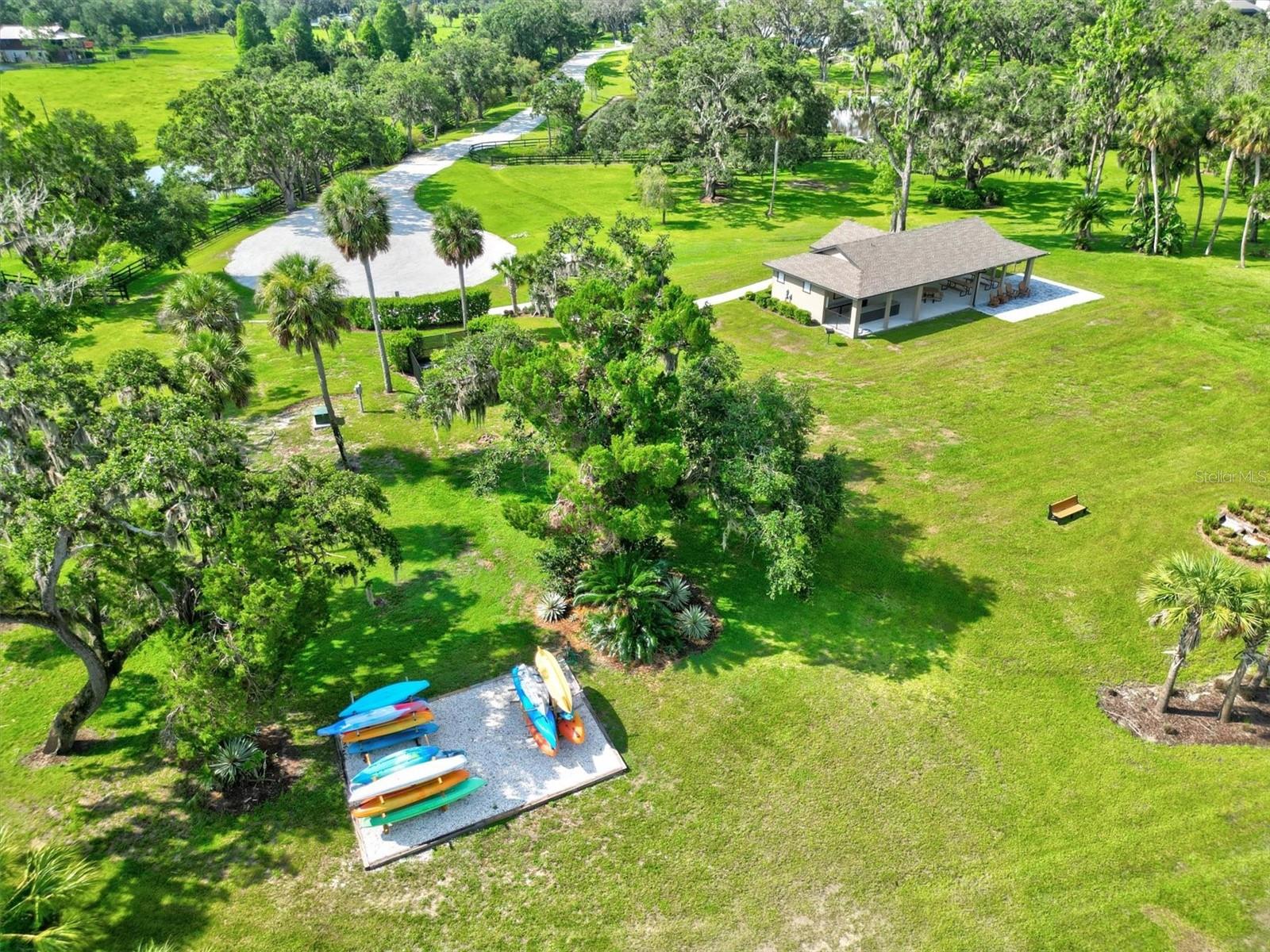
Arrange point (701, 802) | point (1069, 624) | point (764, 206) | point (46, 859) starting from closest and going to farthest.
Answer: point (46, 859)
point (701, 802)
point (1069, 624)
point (764, 206)

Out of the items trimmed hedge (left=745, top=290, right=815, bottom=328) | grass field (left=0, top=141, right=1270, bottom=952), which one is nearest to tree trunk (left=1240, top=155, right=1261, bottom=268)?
grass field (left=0, top=141, right=1270, bottom=952)

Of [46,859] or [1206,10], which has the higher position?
[1206,10]

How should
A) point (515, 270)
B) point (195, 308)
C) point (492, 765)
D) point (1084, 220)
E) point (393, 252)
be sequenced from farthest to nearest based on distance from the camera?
point (393, 252) < point (1084, 220) < point (515, 270) < point (195, 308) < point (492, 765)

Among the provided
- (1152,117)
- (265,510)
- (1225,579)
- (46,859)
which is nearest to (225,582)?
(265,510)

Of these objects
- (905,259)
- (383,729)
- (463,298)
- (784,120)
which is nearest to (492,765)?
(383,729)

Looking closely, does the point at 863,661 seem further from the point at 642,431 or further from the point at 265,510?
the point at 265,510

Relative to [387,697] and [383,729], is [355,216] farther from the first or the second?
[383,729]
